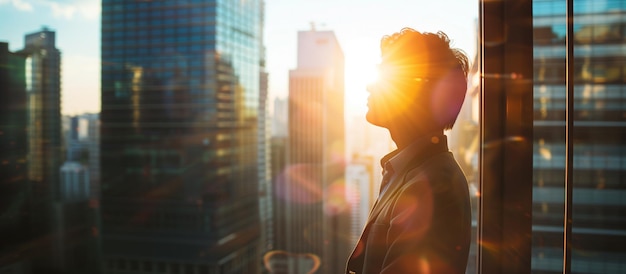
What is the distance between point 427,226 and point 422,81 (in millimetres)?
225

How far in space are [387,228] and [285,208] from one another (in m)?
31.7

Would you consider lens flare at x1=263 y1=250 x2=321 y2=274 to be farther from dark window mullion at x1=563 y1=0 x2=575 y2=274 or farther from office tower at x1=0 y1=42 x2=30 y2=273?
dark window mullion at x1=563 y1=0 x2=575 y2=274

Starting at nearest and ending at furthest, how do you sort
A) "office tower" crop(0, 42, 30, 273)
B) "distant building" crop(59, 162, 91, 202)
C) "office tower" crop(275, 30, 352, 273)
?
"office tower" crop(0, 42, 30, 273) → "distant building" crop(59, 162, 91, 202) → "office tower" crop(275, 30, 352, 273)

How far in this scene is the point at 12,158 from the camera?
2.57 m

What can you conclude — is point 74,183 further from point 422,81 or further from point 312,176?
point 312,176

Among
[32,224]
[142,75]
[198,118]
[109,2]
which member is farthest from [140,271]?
[32,224]

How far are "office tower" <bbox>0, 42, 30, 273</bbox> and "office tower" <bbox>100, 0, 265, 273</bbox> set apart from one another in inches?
647

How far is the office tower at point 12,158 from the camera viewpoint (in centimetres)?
224

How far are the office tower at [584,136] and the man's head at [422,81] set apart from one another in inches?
9.2

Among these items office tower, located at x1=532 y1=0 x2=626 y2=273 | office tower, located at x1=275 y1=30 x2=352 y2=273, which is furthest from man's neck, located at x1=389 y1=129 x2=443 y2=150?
office tower, located at x1=275 y1=30 x2=352 y2=273

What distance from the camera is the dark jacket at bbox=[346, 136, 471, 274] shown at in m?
0.59

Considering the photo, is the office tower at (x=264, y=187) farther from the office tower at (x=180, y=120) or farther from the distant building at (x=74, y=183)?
the distant building at (x=74, y=183)

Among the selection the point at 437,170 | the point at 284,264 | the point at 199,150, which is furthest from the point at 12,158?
the point at 199,150

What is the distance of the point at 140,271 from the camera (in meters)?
15.9
